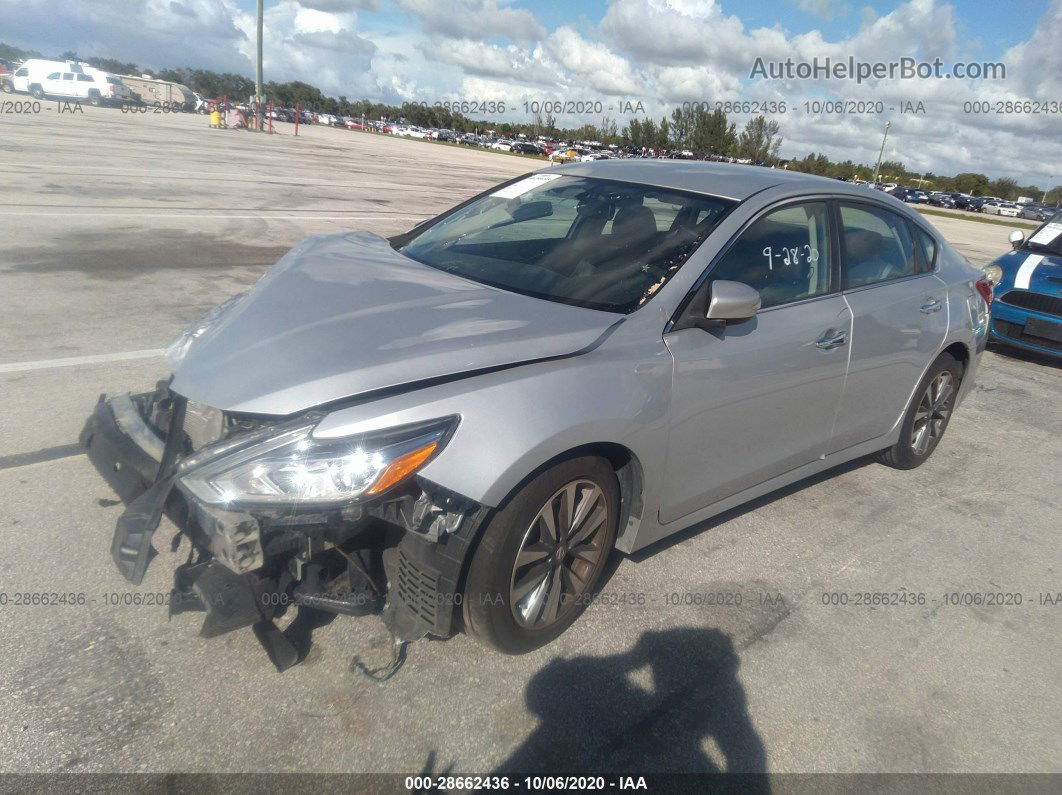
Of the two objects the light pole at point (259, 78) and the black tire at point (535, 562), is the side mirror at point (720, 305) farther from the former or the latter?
the light pole at point (259, 78)

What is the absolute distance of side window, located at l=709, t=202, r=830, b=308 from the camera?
11.2 ft

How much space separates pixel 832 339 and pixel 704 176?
1018mm

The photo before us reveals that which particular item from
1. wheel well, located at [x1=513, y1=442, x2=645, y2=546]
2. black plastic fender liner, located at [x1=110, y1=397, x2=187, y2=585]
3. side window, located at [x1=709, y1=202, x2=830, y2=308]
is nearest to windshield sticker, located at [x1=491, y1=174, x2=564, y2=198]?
side window, located at [x1=709, y1=202, x2=830, y2=308]

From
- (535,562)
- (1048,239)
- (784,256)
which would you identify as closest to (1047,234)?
(1048,239)

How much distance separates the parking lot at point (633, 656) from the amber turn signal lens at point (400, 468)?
2.57 feet

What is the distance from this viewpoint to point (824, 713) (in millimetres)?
2799

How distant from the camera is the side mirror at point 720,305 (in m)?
3.03

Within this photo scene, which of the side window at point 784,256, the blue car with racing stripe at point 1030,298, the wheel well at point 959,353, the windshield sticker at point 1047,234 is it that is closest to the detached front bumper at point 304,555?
the side window at point 784,256

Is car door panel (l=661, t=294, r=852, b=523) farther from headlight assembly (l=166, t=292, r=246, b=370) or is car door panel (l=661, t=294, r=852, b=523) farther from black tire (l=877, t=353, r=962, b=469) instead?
headlight assembly (l=166, t=292, r=246, b=370)

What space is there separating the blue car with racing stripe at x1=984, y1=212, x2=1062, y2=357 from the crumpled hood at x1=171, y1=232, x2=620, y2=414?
275 inches

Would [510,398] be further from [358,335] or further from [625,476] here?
[625,476]

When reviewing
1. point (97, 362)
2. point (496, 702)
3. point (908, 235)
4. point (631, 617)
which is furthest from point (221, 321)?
point (908, 235)

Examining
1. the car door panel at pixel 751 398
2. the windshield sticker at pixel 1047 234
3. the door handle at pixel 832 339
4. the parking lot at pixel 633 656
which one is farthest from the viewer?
the windshield sticker at pixel 1047 234

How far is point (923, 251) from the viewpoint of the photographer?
4.73 meters
